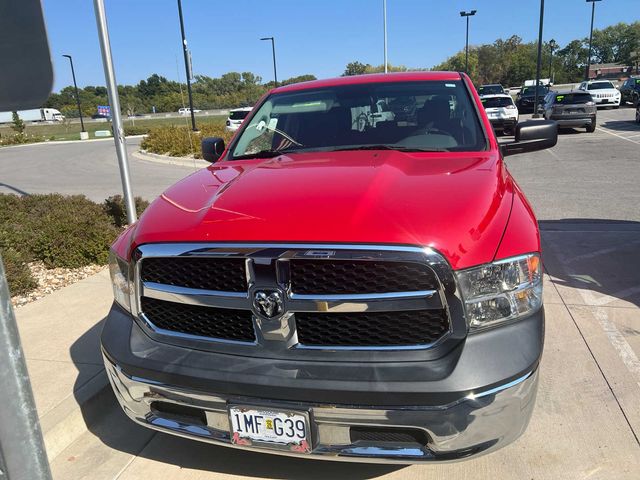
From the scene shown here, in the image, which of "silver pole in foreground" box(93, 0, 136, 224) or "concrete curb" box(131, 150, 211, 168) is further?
"concrete curb" box(131, 150, 211, 168)

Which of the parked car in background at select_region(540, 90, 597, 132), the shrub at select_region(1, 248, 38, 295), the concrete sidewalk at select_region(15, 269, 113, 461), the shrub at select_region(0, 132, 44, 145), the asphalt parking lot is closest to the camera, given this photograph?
the asphalt parking lot

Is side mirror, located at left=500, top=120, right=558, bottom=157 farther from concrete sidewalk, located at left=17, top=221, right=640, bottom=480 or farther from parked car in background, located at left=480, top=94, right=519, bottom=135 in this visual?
parked car in background, located at left=480, top=94, right=519, bottom=135

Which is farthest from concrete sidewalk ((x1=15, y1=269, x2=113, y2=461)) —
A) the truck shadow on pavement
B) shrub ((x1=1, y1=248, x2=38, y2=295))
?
the truck shadow on pavement

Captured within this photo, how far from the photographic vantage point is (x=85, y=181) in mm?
13969

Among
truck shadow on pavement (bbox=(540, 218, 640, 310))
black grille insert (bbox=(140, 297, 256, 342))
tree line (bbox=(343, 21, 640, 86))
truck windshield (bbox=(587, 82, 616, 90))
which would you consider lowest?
truck shadow on pavement (bbox=(540, 218, 640, 310))

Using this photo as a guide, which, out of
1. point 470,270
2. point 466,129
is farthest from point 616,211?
point 470,270

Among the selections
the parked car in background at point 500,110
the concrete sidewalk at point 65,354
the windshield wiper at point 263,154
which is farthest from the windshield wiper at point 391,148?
the parked car in background at point 500,110

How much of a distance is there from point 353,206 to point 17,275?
4.19m

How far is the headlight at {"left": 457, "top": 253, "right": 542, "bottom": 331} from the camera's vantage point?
1.99m

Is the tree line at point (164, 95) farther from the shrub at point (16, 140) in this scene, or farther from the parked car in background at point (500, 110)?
the parked car in background at point (500, 110)

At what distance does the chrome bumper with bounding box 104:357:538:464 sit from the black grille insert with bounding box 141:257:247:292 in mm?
446

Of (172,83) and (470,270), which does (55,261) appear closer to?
(470,270)

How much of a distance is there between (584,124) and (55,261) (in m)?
19.1

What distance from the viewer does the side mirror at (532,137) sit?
378 cm
